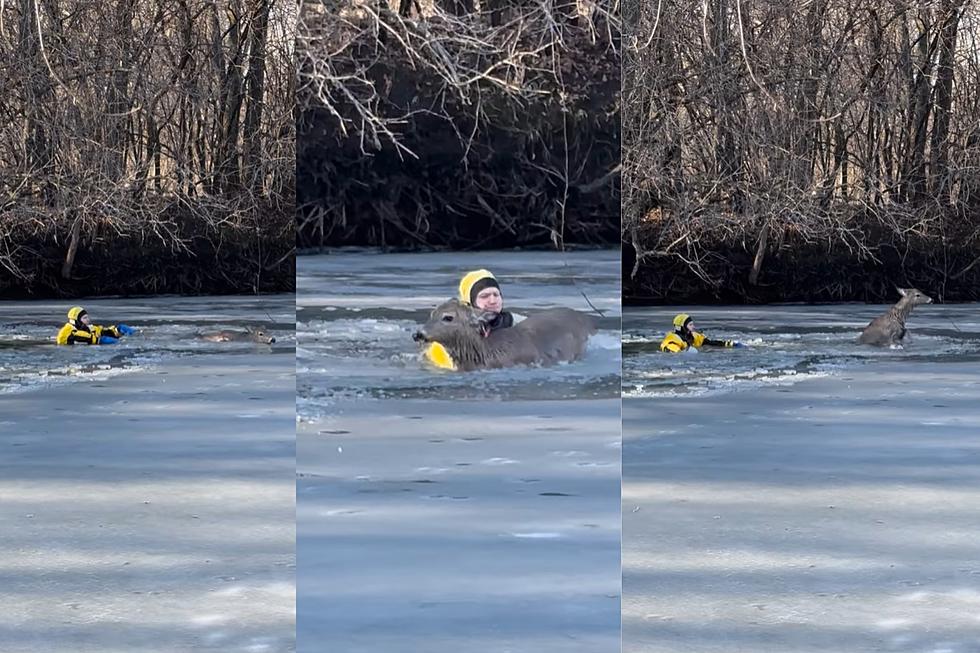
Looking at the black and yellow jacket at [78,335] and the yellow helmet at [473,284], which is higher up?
the yellow helmet at [473,284]

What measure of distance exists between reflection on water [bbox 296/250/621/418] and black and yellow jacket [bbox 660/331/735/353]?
28.2 ft

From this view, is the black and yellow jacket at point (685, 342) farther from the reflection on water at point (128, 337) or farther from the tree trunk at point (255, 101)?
the tree trunk at point (255, 101)

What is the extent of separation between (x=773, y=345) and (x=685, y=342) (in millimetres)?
745

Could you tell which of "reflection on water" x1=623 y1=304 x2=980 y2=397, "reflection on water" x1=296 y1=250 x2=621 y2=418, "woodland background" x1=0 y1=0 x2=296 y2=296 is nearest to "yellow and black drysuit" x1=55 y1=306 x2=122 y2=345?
"woodland background" x1=0 y1=0 x2=296 y2=296

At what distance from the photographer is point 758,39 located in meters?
13.8

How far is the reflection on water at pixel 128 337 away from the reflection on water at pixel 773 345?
292cm

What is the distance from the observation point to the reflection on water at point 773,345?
9.13 m

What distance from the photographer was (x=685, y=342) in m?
10.6

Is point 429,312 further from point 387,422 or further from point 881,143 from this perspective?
point 881,143

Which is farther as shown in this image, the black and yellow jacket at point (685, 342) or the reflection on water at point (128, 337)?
the black and yellow jacket at point (685, 342)

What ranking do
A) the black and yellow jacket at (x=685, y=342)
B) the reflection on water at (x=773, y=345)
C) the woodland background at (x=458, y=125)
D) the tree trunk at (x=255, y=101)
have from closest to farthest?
the woodland background at (x=458, y=125), the reflection on water at (x=773, y=345), the black and yellow jacket at (x=685, y=342), the tree trunk at (x=255, y=101)

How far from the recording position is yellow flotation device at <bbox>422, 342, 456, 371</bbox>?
1966mm

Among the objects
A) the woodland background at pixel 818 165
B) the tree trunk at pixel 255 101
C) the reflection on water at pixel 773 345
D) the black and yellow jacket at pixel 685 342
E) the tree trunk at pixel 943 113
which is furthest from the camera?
the tree trunk at pixel 255 101

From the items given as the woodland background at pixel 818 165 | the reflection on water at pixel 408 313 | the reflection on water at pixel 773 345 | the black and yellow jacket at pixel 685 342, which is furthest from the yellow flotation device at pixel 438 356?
the woodland background at pixel 818 165
